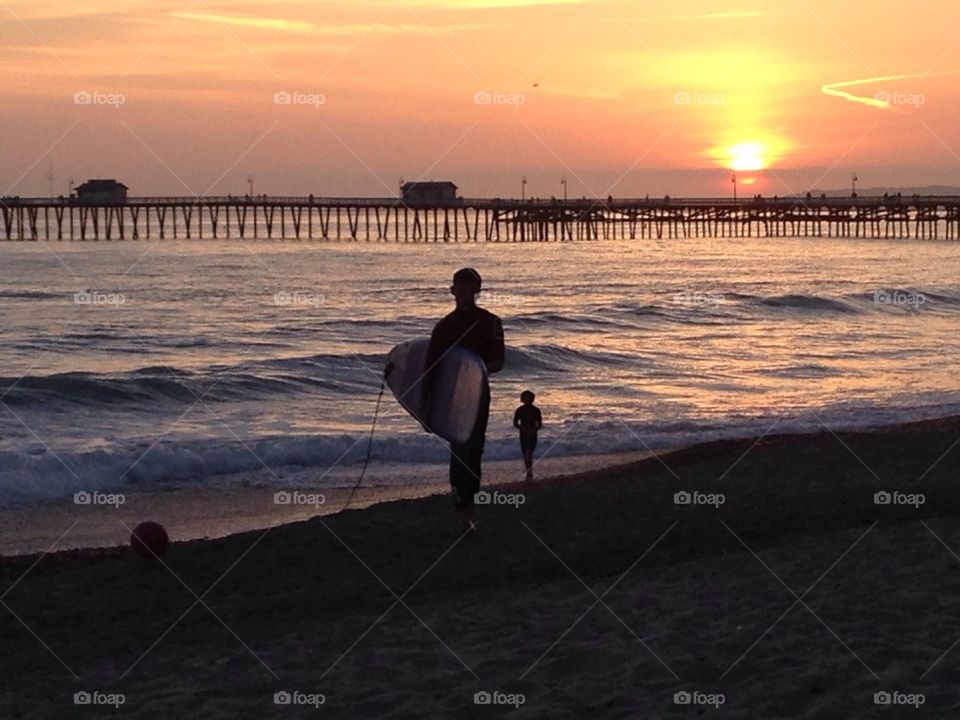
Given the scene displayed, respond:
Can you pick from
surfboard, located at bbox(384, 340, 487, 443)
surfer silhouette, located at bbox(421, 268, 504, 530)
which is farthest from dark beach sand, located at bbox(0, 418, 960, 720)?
surfboard, located at bbox(384, 340, 487, 443)

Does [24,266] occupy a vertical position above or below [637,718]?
above

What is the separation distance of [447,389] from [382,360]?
15.8 metres

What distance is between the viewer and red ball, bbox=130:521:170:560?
8.18 meters

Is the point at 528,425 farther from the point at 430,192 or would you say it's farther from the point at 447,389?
the point at 430,192

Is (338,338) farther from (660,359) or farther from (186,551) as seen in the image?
(186,551)

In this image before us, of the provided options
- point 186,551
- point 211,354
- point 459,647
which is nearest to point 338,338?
point 211,354

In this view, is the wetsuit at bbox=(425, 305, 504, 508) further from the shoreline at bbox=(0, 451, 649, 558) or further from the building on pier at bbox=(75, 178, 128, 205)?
the building on pier at bbox=(75, 178, 128, 205)

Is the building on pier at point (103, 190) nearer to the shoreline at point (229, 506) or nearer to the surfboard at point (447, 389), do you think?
the shoreline at point (229, 506)

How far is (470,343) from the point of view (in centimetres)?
729

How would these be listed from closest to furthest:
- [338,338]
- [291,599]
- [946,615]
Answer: [946,615]
[291,599]
[338,338]

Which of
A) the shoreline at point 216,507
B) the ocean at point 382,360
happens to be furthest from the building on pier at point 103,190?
the shoreline at point 216,507

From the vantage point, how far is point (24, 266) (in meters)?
50.9

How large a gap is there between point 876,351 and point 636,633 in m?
19.8

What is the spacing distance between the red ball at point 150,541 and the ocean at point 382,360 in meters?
3.82
